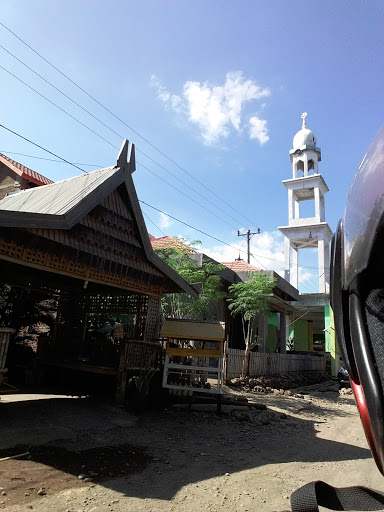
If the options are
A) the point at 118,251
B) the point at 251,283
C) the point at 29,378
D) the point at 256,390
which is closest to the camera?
the point at 118,251

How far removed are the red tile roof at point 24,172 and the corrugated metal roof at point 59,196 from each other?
10.9 meters

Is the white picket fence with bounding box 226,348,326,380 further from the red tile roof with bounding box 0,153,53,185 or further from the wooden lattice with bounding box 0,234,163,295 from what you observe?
the red tile roof with bounding box 0,153,53,185

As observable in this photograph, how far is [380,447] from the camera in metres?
0.87

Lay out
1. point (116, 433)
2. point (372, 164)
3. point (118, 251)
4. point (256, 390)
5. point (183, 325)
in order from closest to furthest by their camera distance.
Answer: point (372, 164)
point (116, 433)
point (118, 251)
point (183, 325)
point (256, 390)

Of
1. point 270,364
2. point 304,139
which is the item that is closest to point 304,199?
point 304,139

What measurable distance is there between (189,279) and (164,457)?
25.8 feet

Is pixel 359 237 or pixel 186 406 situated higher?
pixel 359 237

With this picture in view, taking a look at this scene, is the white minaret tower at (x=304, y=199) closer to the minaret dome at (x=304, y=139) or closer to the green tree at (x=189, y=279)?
the minaret dome at (x=304, y=139)

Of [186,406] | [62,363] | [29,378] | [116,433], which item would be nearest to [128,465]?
[116,433]

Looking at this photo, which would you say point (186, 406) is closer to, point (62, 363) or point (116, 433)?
point (116, 433)

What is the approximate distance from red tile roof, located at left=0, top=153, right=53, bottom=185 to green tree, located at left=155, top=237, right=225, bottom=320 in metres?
9.81

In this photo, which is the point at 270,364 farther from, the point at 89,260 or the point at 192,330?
the point at 89,260

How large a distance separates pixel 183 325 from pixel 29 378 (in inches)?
190

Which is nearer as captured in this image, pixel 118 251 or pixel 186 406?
pixel 118 251
